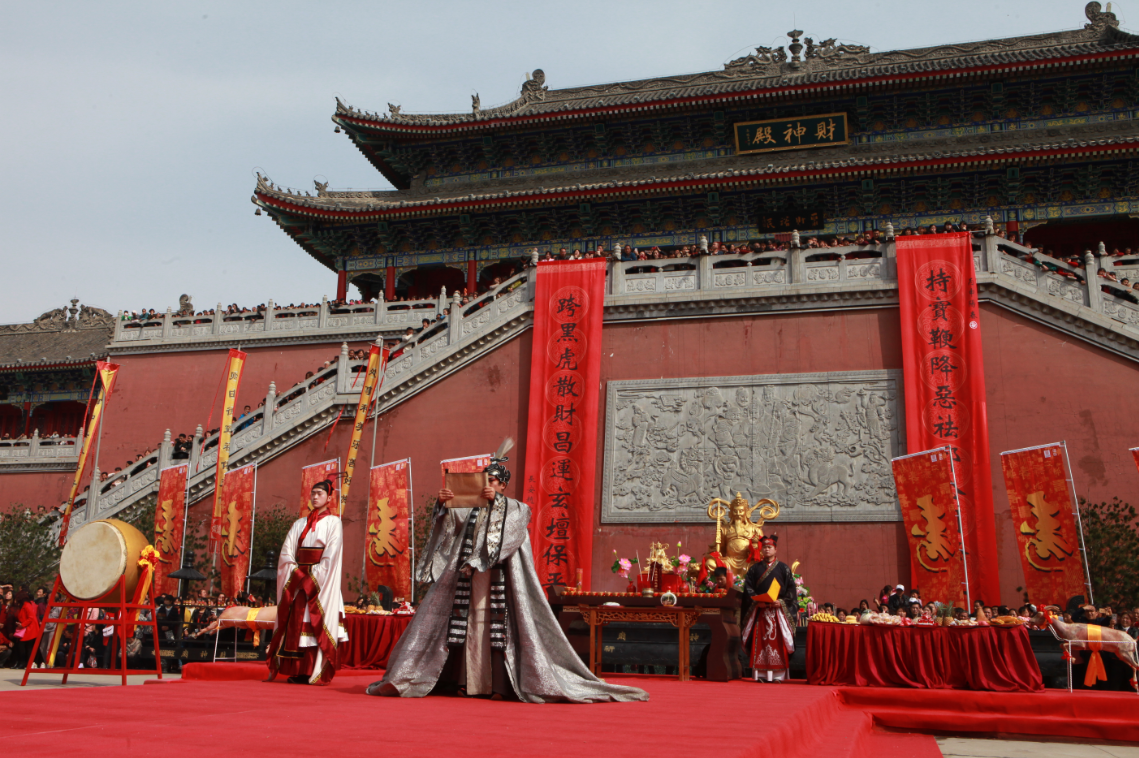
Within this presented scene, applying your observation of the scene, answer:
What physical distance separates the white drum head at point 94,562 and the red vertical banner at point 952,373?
35.7 ft

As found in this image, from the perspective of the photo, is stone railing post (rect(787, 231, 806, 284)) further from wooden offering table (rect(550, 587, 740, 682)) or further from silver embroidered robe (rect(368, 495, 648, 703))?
silver embroidered robe (rect(368, 495, 648, 703))

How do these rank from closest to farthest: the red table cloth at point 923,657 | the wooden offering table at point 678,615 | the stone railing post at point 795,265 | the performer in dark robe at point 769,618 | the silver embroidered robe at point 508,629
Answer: the silver embroidered robe at point 508,629, the red table cloth at point 923,657, the performer in dark robe at point 769,618, the wooden offering table at point 678,615, the stone railing post at point 795,265

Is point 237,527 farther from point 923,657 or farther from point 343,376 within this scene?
point 923,657

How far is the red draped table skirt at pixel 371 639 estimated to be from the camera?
30.9 ft

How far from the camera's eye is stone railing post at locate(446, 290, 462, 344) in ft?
55.4

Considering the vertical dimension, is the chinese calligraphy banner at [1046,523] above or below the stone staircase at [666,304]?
below

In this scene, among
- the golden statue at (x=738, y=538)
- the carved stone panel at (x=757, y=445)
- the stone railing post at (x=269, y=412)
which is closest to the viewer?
the golden statue at (x=738, y=538)

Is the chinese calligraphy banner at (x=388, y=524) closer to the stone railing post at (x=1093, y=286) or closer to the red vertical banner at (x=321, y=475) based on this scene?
the red vertical banner at (x=321, y=475)

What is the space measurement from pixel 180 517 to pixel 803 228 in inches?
536

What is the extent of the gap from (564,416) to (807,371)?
4.04m

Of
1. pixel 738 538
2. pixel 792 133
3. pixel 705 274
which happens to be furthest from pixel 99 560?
pixel 792 133

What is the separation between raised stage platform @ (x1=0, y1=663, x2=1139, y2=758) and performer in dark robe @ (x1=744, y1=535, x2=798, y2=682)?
2.71 feet

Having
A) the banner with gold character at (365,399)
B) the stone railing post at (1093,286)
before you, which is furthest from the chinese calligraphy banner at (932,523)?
the banner with gold character at (365,399)

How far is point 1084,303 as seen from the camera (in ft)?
46.9
